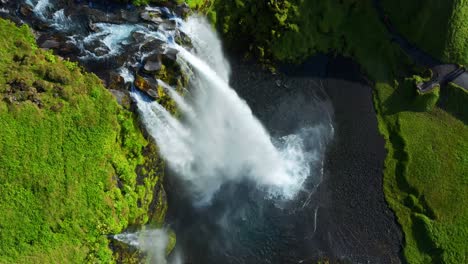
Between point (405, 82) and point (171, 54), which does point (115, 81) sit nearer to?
point (171, 54)

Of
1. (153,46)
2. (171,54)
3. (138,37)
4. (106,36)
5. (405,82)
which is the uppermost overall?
(138,37)

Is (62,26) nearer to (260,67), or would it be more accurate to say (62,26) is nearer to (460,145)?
(260,67)

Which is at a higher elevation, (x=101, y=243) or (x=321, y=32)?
(x=321, y=32)

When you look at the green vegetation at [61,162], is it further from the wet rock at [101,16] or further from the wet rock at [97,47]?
the wet rock at [101,16]

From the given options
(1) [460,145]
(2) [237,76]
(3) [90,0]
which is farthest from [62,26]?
(1) [460,145]

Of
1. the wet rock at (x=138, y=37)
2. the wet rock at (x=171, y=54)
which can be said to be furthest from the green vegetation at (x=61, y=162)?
the wet rock at (x=171, y=54)

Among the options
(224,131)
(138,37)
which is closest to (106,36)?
(138,37)
